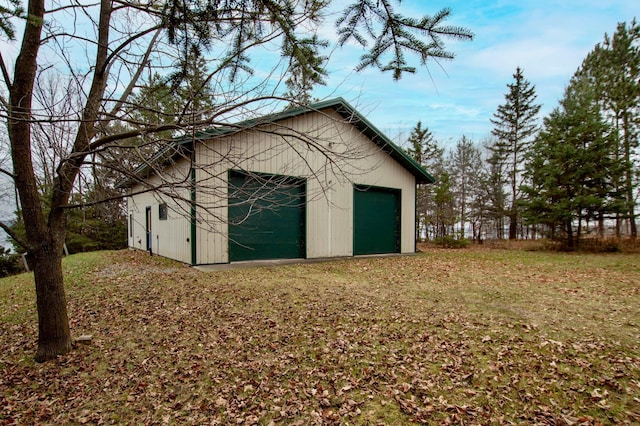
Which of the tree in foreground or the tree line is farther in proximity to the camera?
the tree line

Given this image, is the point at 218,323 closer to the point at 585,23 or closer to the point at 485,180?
the point at 585,23

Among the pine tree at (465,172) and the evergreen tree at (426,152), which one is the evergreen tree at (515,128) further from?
the evergreen tree at (426,152)

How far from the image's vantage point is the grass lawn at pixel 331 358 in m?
2.54

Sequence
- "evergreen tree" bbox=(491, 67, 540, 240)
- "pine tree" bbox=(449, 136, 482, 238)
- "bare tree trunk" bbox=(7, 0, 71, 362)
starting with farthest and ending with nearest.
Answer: "pine tree" bbox=(449, 136, 482, 238) → "evergreen tree" bbox=(491, 67, 540, 240) → "bare tree trunk" bbox=(7, 0, 71, 362)

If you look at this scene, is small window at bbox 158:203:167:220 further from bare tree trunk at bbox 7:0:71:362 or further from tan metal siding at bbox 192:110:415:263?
bare tree trunk at bbox 7:0:71:362

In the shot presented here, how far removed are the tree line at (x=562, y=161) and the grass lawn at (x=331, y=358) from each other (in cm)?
839

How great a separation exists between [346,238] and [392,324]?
6.62 meters

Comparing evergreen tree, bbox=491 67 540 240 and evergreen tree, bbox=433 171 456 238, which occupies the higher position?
evergreen tree, bbox=491 67 540 240

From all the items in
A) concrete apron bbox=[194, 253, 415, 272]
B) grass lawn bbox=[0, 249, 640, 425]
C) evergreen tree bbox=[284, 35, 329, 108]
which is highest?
evergreen tree bbox=[284, 35, 329, 108]

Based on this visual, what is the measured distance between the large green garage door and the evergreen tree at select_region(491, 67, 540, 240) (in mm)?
13196

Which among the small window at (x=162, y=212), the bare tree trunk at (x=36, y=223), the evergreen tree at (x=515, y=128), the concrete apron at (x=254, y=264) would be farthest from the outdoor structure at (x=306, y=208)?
the evergreen tree at (x=515, y=128)

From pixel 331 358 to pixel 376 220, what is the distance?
27.9ft

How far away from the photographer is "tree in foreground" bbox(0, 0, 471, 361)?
7.09ft

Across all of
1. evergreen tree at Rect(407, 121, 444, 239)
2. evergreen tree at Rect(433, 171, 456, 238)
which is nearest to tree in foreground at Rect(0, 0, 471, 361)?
evergreen tree at Rect(433, 171, 456, 238)
